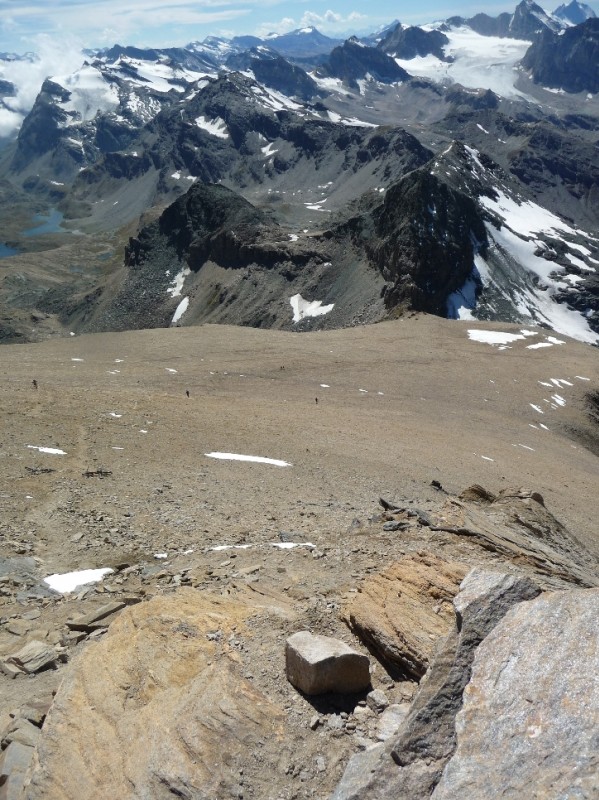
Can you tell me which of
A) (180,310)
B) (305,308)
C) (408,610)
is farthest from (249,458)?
(180,310)

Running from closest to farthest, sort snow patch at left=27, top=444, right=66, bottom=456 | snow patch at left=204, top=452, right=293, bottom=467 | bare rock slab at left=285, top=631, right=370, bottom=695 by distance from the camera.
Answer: bare rock slab at left=285, top=631, right=370, bottom=695, snow patch at left=27, top=444, right=66, bottom=456, snow patch at left=204, top=452, right=293, bottom=467

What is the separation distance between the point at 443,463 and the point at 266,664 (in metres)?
26.4

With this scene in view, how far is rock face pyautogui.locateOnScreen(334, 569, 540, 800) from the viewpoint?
25.1 ft

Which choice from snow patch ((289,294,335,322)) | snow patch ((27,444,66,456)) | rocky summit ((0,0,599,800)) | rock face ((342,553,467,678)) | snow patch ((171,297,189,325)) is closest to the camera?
rocky summit ((0,0,599,800))

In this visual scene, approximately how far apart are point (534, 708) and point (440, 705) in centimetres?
122

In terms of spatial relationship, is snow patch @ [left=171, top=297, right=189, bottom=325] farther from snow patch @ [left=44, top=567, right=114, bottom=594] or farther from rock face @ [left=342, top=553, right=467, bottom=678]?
rock face @ [left=342, top=553, right=467, bottom=678]

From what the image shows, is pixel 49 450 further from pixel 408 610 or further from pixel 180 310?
pixel 180 310

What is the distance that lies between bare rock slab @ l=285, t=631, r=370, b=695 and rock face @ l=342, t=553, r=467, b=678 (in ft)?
3.03

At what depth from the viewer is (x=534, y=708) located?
24.8 ft

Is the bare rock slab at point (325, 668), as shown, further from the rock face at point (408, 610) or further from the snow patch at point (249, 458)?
the snow patch at point (249, 458)

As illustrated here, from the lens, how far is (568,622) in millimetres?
8570

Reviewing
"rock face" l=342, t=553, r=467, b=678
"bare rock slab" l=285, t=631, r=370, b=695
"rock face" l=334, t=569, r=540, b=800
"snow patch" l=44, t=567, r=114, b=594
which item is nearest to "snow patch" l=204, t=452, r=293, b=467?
"snow patch" l=44, t=567, r=114, b=594

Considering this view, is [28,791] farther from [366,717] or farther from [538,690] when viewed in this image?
[538,690]

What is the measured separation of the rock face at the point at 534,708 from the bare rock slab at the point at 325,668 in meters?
2.10
